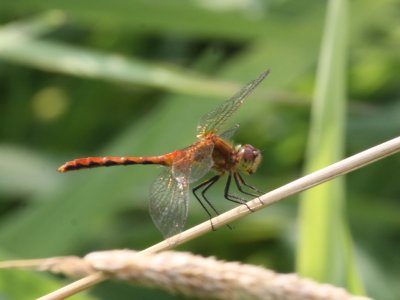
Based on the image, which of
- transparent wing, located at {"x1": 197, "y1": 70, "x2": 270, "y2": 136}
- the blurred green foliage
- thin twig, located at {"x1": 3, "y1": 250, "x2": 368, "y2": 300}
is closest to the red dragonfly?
transparent wing, located at {"x1": 197, "y1": 70, "x2": 270, "y2": 136}

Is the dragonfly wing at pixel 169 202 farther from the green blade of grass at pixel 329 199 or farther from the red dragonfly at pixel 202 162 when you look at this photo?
the green blade of grass at pixel 329 199

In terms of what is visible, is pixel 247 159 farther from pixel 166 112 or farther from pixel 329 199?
pixel 166 112

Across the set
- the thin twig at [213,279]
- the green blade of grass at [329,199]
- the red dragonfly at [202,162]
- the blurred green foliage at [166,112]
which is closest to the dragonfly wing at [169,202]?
the red dragonfly at [202,162]

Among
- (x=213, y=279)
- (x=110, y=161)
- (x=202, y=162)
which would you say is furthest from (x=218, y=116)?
(x=213, y=279)

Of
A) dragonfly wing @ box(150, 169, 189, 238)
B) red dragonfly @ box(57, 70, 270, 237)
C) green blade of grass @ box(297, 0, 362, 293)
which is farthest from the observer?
red dragonfly @ box(57, 70, 270, 237)

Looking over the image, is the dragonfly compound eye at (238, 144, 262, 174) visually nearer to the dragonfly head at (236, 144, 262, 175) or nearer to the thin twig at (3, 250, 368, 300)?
the dragonfly head at (236, 144, 262, 175)
